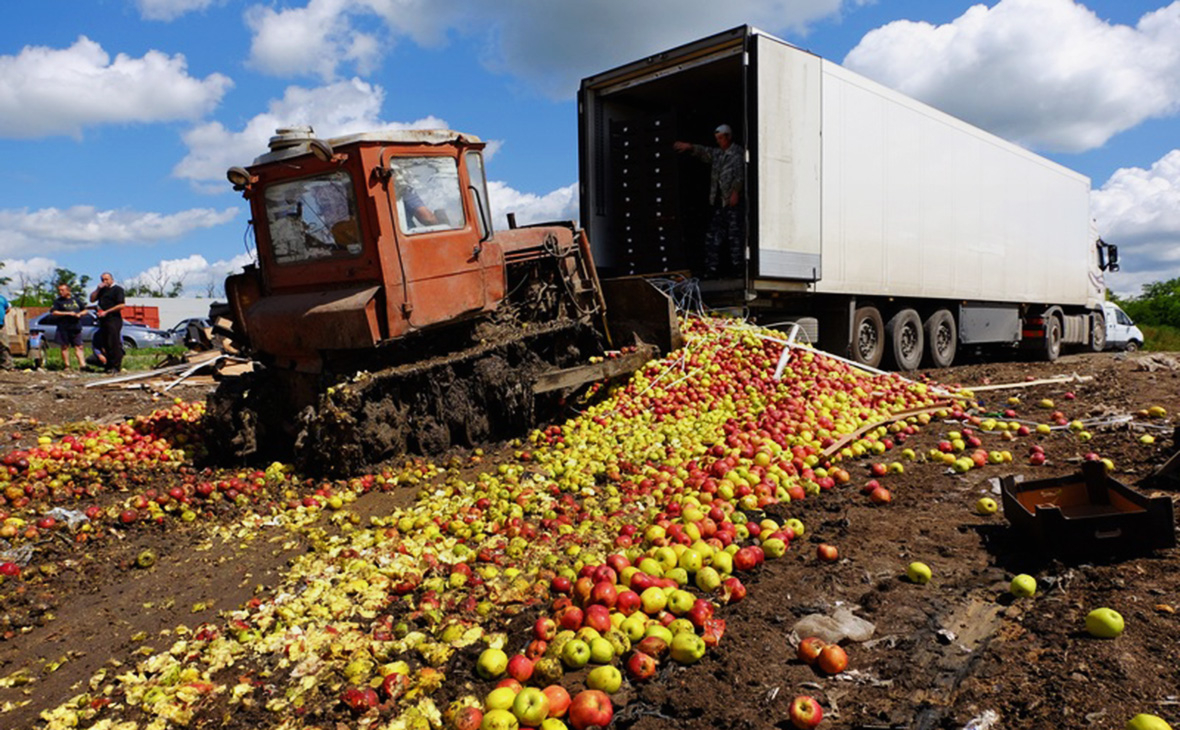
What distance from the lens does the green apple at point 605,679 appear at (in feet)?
10.5

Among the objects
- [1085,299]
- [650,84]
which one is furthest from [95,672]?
[1085,299]

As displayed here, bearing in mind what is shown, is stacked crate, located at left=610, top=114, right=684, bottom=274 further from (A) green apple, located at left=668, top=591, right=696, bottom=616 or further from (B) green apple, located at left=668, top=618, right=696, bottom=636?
(B) green apple, located at left=668, top=618, right=696, bottom=636

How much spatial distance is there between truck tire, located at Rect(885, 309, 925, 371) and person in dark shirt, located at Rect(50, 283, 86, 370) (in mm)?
17106

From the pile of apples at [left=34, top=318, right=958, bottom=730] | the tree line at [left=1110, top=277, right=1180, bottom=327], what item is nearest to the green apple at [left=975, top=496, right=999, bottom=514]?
the pile of apples at [left=34, top=318, right=958, bottom=730]

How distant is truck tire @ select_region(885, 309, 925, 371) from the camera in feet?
42.5

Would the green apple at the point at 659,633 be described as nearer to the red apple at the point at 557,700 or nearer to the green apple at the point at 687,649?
the green apple at the point at 687,649

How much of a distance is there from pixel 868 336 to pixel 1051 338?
30.3ft

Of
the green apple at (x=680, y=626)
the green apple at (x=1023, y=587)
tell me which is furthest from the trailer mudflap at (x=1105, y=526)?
the green apple at (x=680, y=626)

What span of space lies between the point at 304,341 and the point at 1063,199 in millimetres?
19195

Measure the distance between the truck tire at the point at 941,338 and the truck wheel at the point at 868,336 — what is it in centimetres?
179

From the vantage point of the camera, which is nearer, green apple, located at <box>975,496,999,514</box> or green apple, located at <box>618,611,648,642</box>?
green apple, located at <box>618,611,648,642</box>

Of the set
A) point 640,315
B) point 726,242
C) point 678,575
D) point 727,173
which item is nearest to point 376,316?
point 640,315

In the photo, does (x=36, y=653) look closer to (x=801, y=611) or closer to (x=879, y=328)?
(x=801, y=611)

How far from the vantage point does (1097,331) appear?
74.1ft
